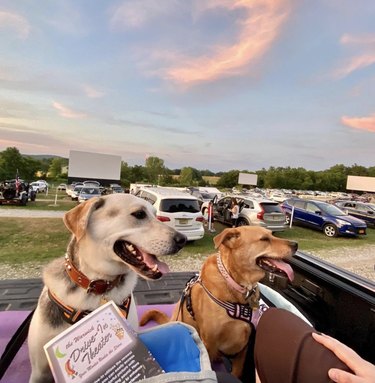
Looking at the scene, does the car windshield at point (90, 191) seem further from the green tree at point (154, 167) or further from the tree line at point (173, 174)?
the green tree at point (154, 167)

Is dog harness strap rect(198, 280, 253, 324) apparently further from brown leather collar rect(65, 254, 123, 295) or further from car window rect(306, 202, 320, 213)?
car window rect(306, 202, 320, 213)

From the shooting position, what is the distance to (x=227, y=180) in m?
92.1

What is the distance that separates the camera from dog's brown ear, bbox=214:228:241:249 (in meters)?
2.52

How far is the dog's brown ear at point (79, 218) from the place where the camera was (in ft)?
5.79

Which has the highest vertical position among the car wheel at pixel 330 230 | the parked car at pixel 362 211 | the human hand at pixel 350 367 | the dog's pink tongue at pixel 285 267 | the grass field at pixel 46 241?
the human hand at pixel 350 367

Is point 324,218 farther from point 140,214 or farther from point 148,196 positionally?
point 140,214

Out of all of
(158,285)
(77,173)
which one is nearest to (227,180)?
(77,173)

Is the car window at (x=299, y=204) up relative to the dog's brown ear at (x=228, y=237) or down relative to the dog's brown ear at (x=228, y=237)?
down

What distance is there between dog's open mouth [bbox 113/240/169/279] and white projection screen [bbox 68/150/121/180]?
4363cm

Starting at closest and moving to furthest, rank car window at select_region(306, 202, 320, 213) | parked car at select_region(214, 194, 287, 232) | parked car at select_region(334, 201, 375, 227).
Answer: parked car at select_region(214, 194, 287, 232) < car window at select_region(306, 202, 320, 213) < parked car at select_region(334, 201, 375, 227)

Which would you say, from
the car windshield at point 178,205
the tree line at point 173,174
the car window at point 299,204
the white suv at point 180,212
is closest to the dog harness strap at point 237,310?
the white suv at point 180,212

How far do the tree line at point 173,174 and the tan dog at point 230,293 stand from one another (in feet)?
206

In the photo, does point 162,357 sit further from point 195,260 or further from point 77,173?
point 77,173

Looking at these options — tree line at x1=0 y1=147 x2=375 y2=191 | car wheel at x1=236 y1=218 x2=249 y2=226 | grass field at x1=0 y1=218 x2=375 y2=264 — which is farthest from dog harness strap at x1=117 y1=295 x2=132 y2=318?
tree line at x1=0 y1=147 x2=375 y2=191
